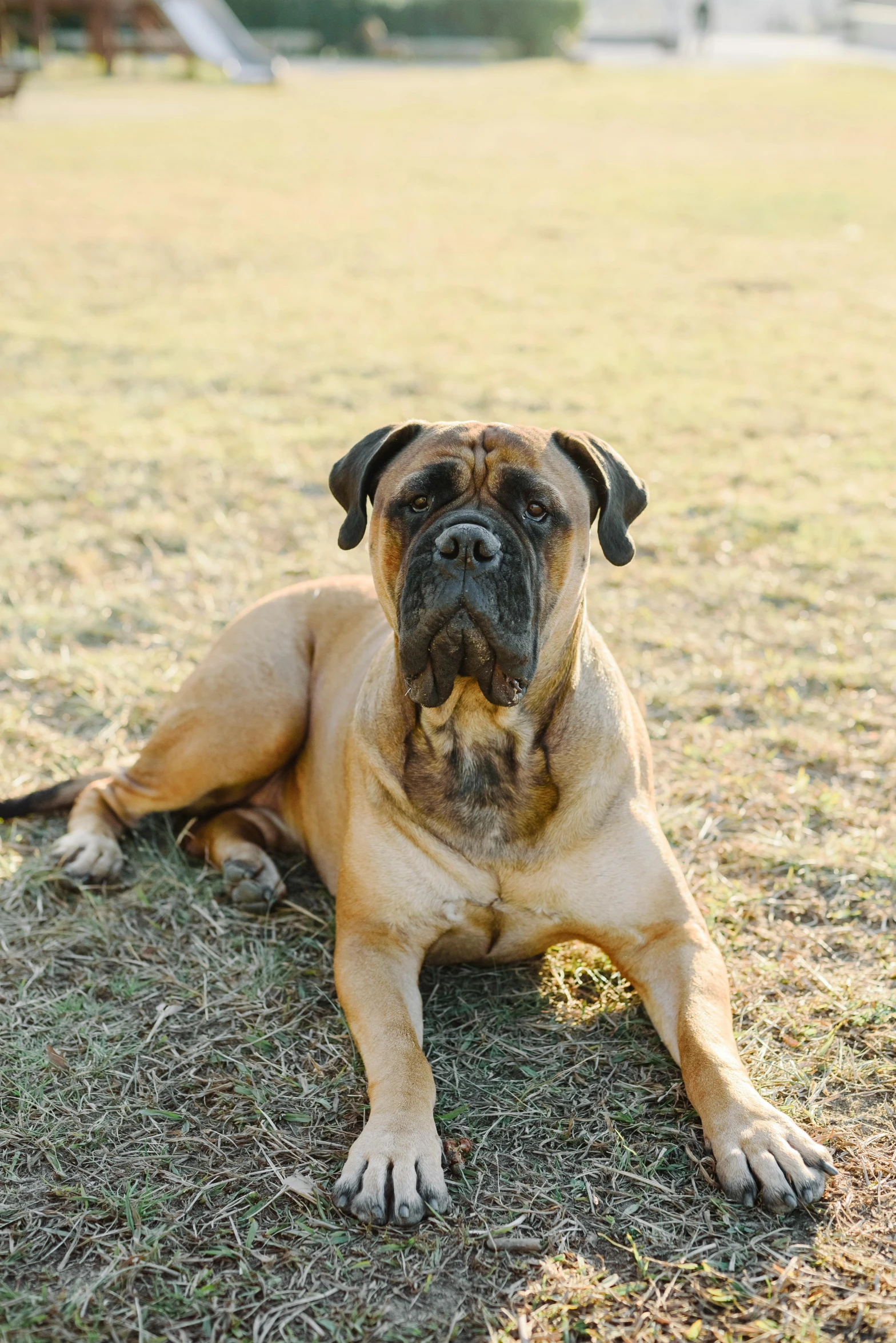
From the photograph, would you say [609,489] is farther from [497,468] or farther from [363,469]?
[363,469]

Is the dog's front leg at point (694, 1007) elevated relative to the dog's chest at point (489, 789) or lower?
lower

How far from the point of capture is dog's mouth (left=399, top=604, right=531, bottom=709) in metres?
2.94

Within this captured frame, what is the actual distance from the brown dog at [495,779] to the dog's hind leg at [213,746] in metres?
0.47

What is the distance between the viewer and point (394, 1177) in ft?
8.54

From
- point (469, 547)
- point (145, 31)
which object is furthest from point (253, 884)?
point (145, 31)

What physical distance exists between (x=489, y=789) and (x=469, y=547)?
Answer: 2.08 ft

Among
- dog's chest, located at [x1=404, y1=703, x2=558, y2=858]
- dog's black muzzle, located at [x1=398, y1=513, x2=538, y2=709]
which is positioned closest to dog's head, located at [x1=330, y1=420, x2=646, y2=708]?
dog's black muzzle, located at [x1=398, y1=513, x2=538, y2=709]

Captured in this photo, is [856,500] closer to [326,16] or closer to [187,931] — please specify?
[187,931]

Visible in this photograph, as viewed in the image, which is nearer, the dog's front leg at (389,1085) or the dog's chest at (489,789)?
the dog's front leg at (389,1085)

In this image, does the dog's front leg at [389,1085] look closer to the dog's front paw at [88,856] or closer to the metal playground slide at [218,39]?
the dog's front paw at [88,856]

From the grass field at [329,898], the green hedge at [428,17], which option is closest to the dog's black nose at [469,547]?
the grass field at [329,898]

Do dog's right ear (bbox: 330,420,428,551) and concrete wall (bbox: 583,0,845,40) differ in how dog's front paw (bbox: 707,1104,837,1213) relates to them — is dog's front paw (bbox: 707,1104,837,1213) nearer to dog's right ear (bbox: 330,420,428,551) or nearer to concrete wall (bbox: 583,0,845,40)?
dog's right ear (bbox: 330,420,428,551)

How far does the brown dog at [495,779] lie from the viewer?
9.53 feet

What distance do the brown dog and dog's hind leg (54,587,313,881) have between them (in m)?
0.47
